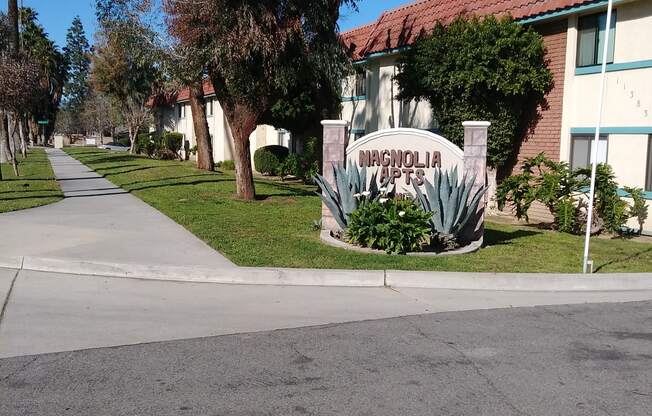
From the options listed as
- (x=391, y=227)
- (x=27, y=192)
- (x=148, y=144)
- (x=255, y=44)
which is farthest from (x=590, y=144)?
(x=148, y=144)

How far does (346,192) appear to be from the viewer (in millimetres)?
10102

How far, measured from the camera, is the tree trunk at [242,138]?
50.6 ft

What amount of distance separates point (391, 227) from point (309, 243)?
150 cm

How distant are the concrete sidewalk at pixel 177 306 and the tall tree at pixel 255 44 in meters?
7.09

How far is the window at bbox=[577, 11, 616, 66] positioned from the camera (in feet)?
43.9

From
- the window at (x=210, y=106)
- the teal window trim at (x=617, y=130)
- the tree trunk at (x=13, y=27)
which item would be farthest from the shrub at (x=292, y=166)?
the window at (x=210, y=106)

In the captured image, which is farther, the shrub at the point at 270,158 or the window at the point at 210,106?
the window at the point at 210,106

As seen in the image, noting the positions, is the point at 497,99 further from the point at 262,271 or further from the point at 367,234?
the point at 262,271

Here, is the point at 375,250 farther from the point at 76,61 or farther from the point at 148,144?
the point at 76,61

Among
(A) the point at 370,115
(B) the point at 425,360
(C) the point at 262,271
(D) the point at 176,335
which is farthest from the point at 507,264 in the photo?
(A) the point at 370,115

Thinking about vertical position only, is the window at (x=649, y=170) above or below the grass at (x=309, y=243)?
above

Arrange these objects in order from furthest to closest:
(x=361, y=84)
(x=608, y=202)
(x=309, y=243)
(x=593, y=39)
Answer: (x=361, y=84)
(x=593, y=39)
(x=608, y=202)
(x=309, y=243)

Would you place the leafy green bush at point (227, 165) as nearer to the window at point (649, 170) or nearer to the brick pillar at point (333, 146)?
the brick pillar at point (333, 146)

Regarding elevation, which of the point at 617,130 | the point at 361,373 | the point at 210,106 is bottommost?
the point at 361,373
